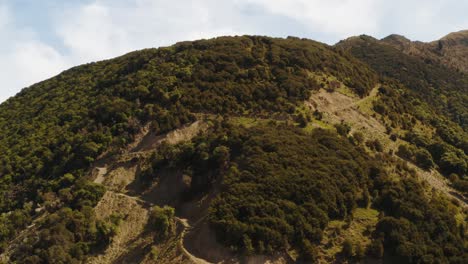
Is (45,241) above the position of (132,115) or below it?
below

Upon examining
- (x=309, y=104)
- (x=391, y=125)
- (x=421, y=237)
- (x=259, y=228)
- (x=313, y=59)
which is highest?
(x=313, y=59)

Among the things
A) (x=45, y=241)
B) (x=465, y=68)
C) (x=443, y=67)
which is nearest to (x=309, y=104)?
(x=45, y=241)

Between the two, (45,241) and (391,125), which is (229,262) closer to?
(45,241)

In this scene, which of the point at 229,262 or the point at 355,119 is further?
the point at 355,119

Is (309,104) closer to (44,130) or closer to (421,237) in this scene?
(421,237)

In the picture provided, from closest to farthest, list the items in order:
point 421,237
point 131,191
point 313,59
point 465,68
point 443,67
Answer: point 421,237 < point 131,191 < point 313,59 < point 443,67 < point 465,68

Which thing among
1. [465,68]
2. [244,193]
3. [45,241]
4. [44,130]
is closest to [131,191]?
[45,241]

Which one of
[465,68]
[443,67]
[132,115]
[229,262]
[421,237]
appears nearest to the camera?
[229,262]
